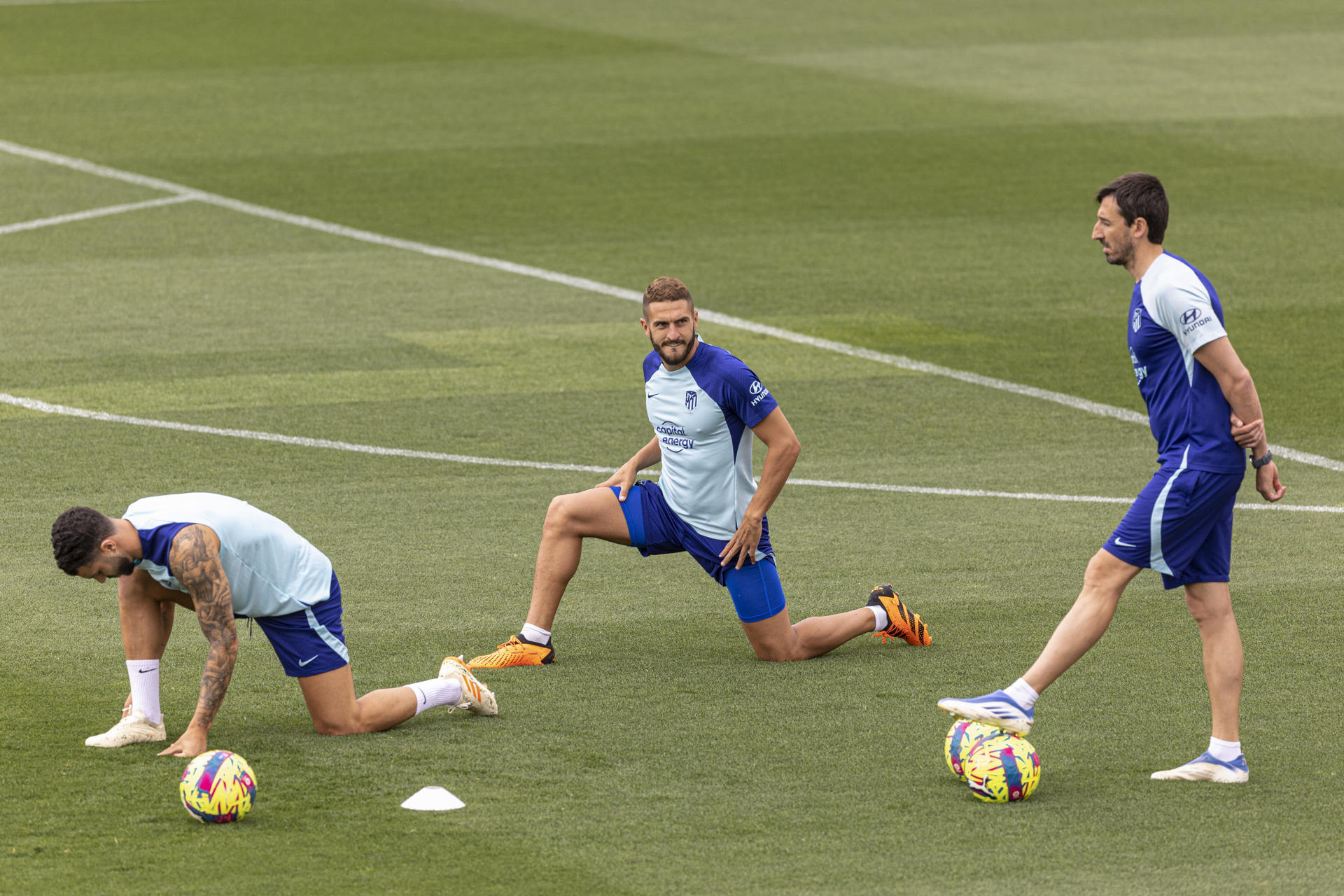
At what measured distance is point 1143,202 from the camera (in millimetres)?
7883

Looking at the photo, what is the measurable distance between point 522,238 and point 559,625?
1361 centimetres

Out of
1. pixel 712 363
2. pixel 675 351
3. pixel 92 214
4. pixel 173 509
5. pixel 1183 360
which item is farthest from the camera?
pixel 92 214

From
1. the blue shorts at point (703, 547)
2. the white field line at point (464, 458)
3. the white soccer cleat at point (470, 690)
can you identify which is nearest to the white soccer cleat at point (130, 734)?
the white soccer cleat at point (470, 690)

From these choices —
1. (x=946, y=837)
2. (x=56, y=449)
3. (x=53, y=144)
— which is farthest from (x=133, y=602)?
(x=53, y=144)

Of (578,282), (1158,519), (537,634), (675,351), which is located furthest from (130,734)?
(578,282)

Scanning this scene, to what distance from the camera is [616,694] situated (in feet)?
30.2

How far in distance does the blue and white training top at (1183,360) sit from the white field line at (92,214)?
1804 centimetres

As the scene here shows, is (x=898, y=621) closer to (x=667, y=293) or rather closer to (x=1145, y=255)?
(x=667, y=293)

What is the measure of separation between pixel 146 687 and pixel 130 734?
0.67ft

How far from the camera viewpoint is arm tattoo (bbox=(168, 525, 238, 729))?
7891mm

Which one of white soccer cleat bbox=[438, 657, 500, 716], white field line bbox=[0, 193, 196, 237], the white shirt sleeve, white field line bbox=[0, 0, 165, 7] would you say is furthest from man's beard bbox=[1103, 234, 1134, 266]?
white field line bbox=[0, 0, 165, 7]

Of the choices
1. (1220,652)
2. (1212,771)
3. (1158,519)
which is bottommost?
(1212,771)

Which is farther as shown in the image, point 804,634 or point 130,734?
point 804,634

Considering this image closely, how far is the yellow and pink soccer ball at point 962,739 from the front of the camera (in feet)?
25.8
